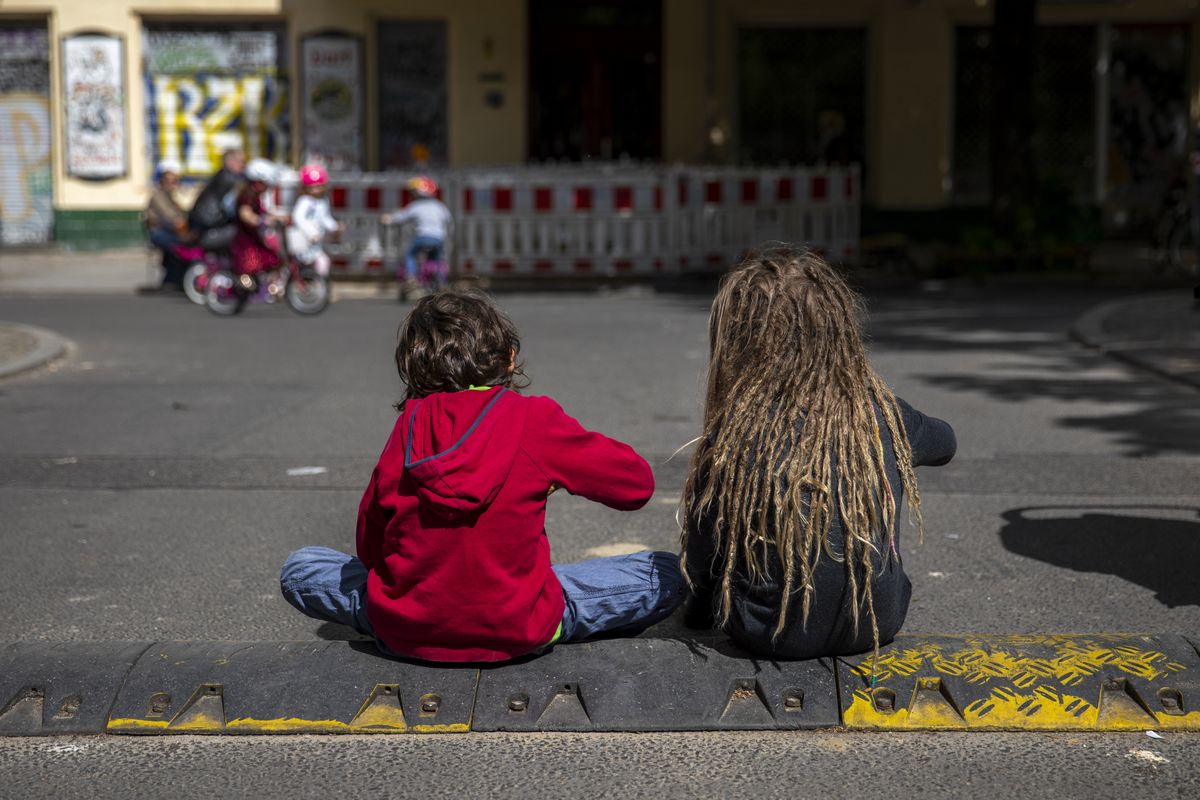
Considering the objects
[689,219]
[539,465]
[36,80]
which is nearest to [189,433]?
[539,465]

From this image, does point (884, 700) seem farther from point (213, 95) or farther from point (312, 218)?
point (213, 95)

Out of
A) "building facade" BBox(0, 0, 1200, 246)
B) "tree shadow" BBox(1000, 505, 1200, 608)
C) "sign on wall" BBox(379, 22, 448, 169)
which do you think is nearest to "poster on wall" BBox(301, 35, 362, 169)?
"building facade" BBox(0, 0, 1200, 246)

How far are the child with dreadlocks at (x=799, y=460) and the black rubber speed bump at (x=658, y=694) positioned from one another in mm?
97

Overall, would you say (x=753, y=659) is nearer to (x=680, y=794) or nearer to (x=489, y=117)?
(x=680, y=794)

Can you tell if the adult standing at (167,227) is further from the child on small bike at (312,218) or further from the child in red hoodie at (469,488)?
the child in red hoodie at (469,488)

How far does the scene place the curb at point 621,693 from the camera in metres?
3.96

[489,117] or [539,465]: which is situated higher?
[489,117]

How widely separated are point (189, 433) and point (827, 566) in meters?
5.49

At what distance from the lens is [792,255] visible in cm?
391

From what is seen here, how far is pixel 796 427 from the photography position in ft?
12.7

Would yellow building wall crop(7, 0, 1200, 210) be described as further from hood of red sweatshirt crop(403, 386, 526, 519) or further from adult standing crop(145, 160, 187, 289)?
hood of red sweatshirt crop(403, 386, 526, 519)

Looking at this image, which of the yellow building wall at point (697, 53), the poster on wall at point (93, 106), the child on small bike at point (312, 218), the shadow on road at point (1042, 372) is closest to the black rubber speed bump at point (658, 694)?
the shadow on road at point (1042, 372)

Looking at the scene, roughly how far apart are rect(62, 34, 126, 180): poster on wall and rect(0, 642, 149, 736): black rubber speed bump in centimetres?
1958

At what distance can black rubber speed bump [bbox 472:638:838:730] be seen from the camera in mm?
3955
